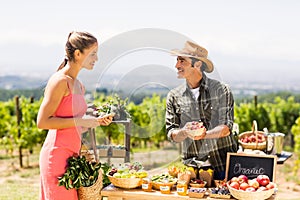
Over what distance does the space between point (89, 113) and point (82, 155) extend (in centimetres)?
34

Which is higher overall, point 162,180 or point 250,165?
point 250,165

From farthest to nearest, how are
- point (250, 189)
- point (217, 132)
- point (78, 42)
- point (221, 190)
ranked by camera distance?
1. point (217, 132)
2. point (221, 190)
3. point (250, 189)
4. point (78, 42)

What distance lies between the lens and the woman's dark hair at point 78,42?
2721mm

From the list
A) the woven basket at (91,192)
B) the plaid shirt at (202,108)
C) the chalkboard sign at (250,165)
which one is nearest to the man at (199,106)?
the plaid shirt at (202,108)

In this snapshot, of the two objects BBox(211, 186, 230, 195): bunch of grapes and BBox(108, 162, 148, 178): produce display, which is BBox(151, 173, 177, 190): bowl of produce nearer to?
BBox(108, 162, 148, 178): produce display

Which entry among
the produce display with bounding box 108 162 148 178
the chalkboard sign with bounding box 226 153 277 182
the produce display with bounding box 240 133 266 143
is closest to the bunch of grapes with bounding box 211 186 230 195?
the chalkboard sign with bounding box 226 153 277 182

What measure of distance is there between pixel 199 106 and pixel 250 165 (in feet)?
1.87

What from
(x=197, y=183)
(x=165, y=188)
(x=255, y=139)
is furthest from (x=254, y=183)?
(x=255, y=139)

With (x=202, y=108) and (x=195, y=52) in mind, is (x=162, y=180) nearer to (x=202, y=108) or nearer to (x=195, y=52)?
(x=202, y=108)

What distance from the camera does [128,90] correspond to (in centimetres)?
298

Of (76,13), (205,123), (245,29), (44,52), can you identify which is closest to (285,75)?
(245,29)

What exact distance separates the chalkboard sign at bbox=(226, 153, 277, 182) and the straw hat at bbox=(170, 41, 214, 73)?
68 cm

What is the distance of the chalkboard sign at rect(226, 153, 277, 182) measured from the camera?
311 centimetres

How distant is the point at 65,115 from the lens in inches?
110
